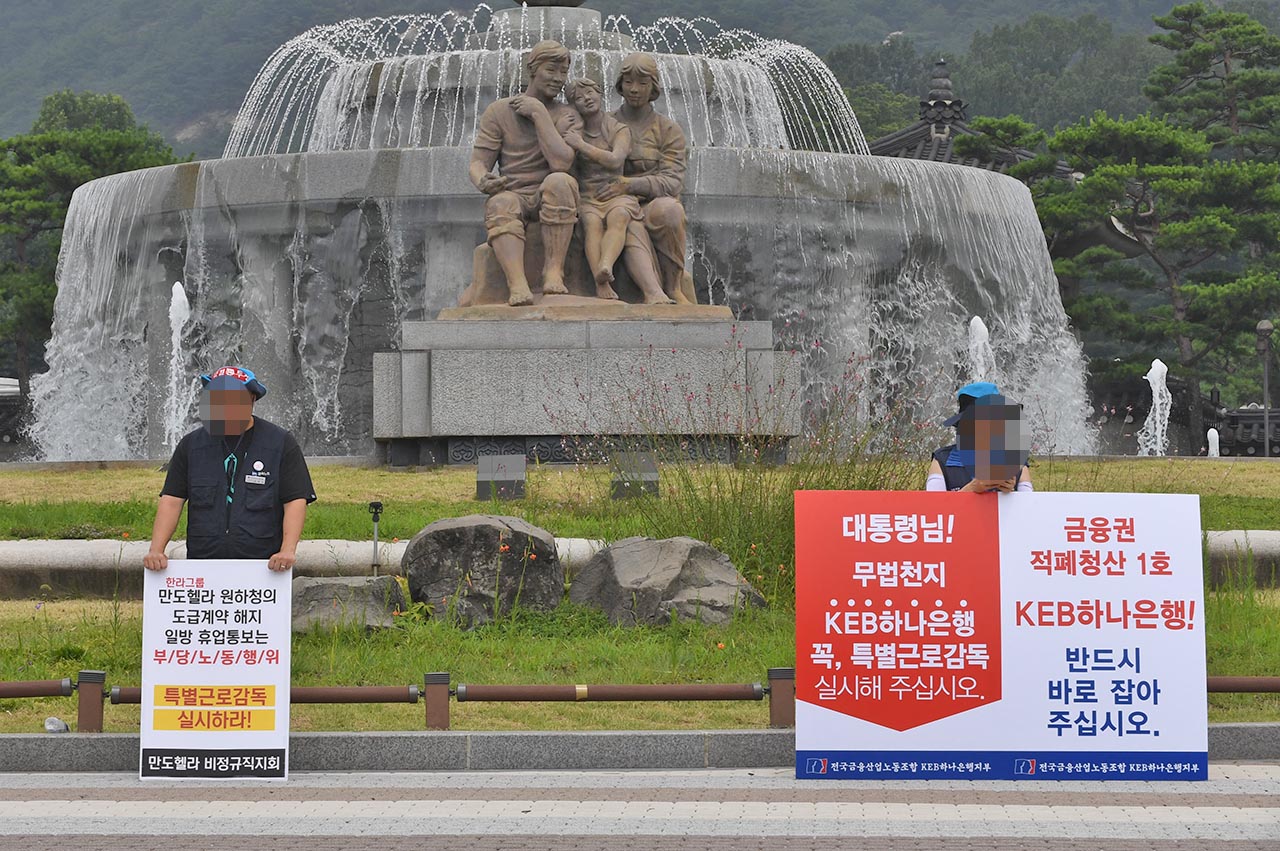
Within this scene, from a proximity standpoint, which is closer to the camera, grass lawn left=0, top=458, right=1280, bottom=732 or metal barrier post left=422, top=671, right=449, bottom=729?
metal barrier post left=422, top=671, right=449, bottom=729

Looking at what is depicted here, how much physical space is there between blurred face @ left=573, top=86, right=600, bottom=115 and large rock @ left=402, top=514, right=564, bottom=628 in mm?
9058

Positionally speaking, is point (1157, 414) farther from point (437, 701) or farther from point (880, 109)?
point (880, 109)

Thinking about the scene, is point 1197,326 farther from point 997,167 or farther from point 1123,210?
point 997,167

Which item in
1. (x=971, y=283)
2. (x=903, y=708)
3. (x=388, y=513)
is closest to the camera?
(x=903, y=708)

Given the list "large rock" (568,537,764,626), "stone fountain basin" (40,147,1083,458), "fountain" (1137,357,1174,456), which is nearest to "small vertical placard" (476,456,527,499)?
"large rock" (568,537,764,626)

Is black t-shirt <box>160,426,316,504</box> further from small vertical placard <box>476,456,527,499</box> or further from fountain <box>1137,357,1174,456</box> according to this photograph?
fountain <box>1137,357,1174,456</box>

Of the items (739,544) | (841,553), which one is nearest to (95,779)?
(841,553)

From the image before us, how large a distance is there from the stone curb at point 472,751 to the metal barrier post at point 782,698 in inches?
4.6

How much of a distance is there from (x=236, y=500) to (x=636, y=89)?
11805mm

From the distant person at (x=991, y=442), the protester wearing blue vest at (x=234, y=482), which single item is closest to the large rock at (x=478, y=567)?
the protester wearing blue vest at (x=234, y=482)

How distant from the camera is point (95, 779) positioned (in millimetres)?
8172

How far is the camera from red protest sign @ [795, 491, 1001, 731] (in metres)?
7.83

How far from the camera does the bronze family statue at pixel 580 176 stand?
19.2 metres

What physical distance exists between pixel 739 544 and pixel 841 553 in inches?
155
